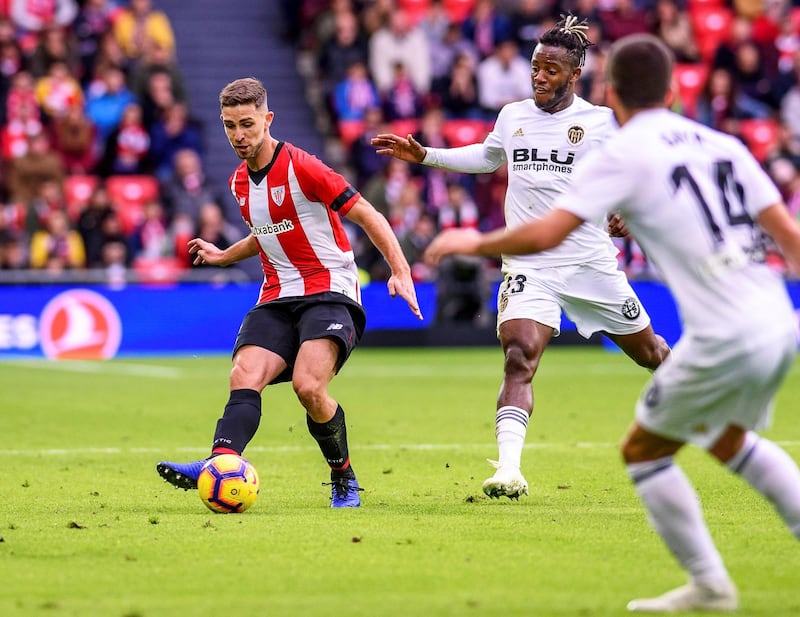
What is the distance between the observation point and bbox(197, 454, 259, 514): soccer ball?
7.55 m

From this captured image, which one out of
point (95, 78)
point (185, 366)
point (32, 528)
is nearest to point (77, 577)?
point (32, 528)

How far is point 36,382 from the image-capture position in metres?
16.8

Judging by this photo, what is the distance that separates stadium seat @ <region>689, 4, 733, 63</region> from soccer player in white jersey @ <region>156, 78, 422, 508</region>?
66.1 ft

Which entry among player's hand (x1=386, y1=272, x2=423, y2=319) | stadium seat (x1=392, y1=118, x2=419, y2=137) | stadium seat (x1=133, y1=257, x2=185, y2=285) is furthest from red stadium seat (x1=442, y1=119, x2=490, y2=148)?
player's hand (x1=386, y1=272, x2=423, y2=319)

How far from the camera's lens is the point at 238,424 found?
781 centimetres

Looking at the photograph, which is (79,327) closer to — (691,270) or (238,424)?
(238,424)

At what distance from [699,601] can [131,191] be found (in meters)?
17.8

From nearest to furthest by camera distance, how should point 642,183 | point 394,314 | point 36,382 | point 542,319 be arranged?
1. point 642,183
2. point 542,319
3. point 36,382
4. point 394,314

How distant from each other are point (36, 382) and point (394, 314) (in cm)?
641

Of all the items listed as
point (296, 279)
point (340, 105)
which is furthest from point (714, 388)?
point (340, 105)

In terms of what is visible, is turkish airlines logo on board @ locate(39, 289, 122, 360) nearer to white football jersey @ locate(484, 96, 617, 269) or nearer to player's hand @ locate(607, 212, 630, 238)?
white football jersey @ locate(484, 96, 617, 269)

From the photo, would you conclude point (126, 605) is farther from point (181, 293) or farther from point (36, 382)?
point (181, 293)

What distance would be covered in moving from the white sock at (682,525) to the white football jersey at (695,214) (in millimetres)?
568

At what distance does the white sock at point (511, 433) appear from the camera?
802 centimetres
